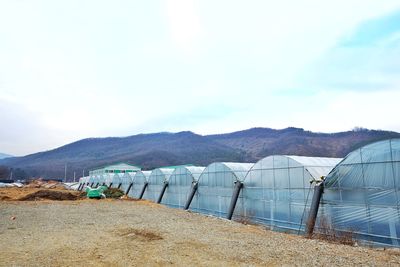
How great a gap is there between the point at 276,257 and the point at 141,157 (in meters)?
126

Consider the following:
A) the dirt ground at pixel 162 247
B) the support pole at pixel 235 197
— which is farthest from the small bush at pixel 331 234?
the support pole at pixel 235 197

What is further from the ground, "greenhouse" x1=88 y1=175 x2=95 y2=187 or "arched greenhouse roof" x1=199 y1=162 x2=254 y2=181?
"arched greenhouse roof" x1=199 y1=162 x2=254 y2=181

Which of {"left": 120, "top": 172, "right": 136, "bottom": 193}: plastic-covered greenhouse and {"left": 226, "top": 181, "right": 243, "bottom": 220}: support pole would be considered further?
{"left": 120, "top": 172, "right": 136, "bottom": 193}: plastic-covered greenhouse

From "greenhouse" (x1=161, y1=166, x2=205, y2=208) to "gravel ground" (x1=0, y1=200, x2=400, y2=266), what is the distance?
10.2 meters

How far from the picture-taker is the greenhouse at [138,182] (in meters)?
36.7

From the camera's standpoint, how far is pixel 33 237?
12.8 meters

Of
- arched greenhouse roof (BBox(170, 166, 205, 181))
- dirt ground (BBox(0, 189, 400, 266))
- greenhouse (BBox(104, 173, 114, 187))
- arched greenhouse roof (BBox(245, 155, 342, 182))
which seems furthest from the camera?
greenhouse (BBox(104, 173, 114, 187))

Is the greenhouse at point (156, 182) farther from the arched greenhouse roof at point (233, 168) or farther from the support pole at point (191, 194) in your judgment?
the arched greenhouse roof at point (233, 168)

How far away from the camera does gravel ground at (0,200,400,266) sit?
9359 millimetres

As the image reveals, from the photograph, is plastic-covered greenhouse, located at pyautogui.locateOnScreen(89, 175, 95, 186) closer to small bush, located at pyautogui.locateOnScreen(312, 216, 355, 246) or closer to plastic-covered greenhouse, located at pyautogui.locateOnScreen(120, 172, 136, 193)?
plastic-covered greenhouse, located at pyautogui.locateOnScreen(120, 172, 136, 193)

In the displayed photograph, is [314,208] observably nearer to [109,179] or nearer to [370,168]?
[370,168]

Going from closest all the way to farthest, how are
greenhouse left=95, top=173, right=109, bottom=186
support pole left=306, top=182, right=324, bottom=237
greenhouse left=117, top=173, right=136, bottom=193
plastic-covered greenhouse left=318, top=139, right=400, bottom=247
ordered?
plastic-covered greenhouse left=318, top=139, right=400, bottom=247
support pole left=306, top=182, right=324, bottom=237
greenhouse left=117, top=173, right=136, bottom=193
greenhouse left=95, top=173, right=109, bottom=186

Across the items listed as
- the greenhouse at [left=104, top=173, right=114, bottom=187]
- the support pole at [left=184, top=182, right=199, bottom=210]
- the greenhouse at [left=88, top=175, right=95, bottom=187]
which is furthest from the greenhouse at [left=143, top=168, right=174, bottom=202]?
the greenhouse at [left=88, top=175, right=95, bottom=187]

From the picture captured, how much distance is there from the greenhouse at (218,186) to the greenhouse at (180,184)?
1445mm
